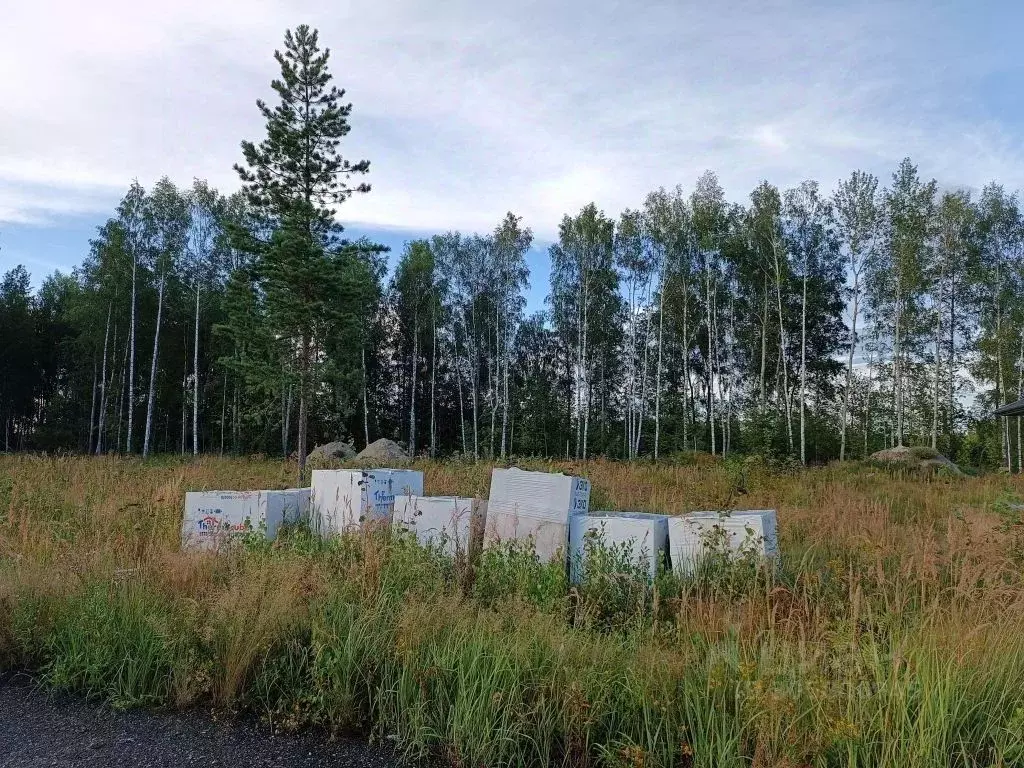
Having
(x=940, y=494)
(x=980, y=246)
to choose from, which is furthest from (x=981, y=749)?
(x=980, y=246)

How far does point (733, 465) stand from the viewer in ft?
41.0

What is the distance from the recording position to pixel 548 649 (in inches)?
117

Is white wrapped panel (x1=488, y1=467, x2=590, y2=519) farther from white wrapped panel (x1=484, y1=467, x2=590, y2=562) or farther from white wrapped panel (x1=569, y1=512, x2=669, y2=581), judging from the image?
white wrapped panel (x1=569, y1=512, x2=669, y2=581)

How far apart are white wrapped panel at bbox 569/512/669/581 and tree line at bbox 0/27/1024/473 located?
59.0 ft

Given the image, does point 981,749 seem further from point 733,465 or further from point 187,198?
point 187,198

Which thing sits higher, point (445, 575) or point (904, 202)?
point (904, 202)

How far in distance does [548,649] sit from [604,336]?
32.7 m

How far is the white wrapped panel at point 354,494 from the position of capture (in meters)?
5.96

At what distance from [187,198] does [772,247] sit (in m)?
27.4

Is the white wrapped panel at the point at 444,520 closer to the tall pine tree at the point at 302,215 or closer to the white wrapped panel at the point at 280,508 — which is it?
the white wrapped panel at the point at 280,508

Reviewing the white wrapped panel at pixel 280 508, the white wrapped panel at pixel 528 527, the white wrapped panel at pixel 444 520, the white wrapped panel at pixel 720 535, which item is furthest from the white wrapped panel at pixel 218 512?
the white wrapped panel at pixel 720 535

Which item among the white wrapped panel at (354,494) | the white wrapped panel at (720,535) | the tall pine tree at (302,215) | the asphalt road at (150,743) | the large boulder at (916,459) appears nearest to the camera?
the asphalt road at (150,743)

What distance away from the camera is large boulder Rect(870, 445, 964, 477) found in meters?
17.7

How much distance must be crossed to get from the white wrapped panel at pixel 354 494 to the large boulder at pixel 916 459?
52.6 feet
